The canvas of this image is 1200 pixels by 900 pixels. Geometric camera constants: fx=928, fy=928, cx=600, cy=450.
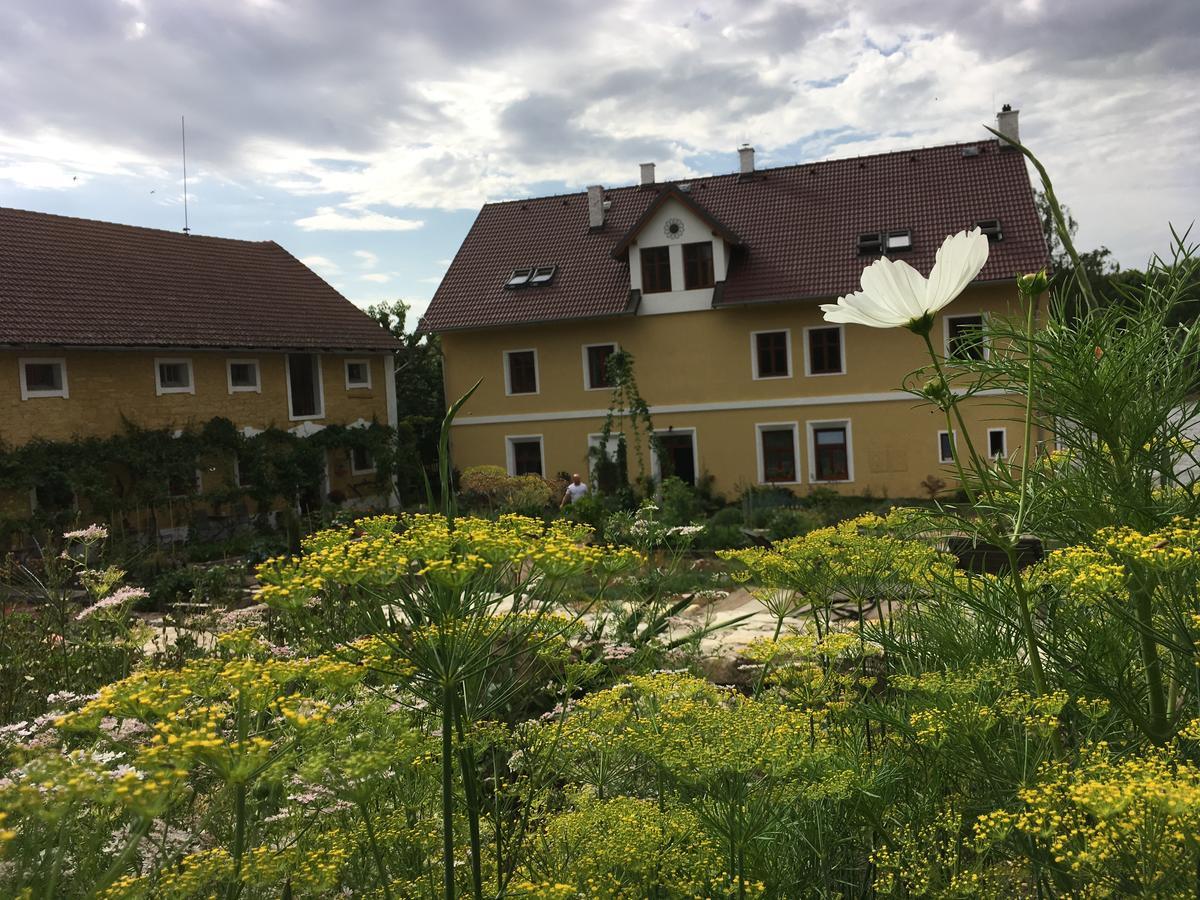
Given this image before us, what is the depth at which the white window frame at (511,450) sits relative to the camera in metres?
30.4

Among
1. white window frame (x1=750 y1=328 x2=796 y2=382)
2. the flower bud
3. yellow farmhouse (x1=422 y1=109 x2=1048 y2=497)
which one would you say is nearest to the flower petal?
the flower bud

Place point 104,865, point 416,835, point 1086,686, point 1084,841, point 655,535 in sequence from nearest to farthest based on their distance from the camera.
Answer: point 1084,841 → point 416,835 → point 1086,686 → point 104,865 → point 655,535

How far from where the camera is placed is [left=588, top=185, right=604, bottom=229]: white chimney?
3120cm

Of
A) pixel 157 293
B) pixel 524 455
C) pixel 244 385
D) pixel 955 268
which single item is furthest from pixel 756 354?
pixel 955 268

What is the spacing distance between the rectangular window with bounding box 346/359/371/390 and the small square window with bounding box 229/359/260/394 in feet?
12.5

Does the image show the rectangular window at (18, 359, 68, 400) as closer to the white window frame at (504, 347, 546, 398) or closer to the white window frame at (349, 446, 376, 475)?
the white window frame at (349, 446, 376, 475)

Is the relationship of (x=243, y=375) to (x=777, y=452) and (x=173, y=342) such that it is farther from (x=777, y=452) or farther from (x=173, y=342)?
(x=777, y=452)

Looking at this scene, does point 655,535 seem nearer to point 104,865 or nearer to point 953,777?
point 953,777

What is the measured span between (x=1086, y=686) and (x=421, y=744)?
1876 mm

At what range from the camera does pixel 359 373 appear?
3095cm

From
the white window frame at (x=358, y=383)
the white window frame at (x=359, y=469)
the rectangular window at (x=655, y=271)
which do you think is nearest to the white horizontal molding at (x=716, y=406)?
the white window frame at (x=359, y=469)

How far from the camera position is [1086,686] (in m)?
2.66

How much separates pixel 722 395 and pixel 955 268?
26.3 meters

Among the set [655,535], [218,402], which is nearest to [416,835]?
[655,535]
